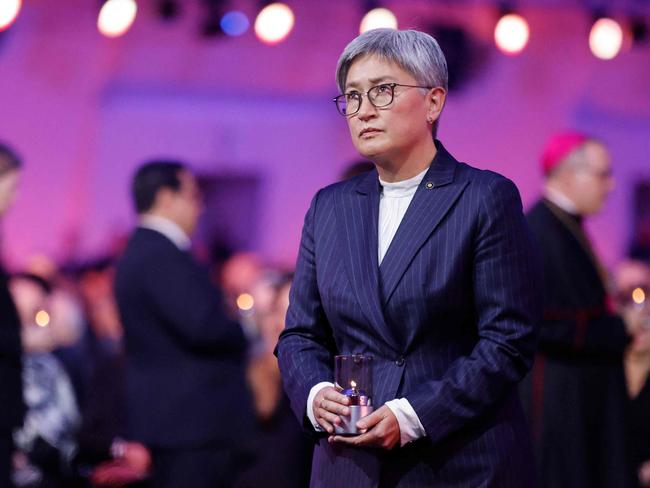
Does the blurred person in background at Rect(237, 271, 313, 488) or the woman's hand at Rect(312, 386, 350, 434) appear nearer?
the woman's hand at Rect(312, 386, 350, 434)

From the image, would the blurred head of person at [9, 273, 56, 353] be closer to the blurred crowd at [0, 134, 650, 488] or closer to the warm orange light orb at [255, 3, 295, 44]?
the blurred crowd at [0, 134, 650, 488]

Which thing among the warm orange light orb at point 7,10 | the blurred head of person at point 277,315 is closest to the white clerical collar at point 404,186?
the blurred head of person at point 277,315

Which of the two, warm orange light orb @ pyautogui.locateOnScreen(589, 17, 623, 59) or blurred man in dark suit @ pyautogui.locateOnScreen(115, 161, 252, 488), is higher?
warm orange light orb @ pyautogui.locateOnScreen(589, 17, 623, 59)

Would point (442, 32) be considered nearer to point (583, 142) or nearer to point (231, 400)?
point (583, 142)

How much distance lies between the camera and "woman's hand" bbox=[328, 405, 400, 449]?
2.41 metres

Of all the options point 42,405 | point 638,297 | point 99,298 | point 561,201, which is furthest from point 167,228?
point 99,298

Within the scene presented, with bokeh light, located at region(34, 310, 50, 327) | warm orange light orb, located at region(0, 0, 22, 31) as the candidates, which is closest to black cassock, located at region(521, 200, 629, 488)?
bokeh light, located at region(34, 310, 50, 327)

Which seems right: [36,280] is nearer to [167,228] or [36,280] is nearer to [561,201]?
[167,228]

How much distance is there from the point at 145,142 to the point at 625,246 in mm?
Answer: 4427

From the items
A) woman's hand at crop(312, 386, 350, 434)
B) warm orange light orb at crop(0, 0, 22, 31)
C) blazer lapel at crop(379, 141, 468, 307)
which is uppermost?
warm orange light orb at crop(0, 0, 22, 31)

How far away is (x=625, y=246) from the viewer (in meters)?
10.7

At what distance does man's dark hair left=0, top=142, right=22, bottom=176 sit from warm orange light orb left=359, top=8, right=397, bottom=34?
4370 mm

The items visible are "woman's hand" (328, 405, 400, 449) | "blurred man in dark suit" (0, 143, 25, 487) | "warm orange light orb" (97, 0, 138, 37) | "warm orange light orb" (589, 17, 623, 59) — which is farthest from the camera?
"warm orange light orb" (589, 17, 623, 59)

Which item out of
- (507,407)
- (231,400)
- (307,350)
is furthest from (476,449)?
(231,400)
